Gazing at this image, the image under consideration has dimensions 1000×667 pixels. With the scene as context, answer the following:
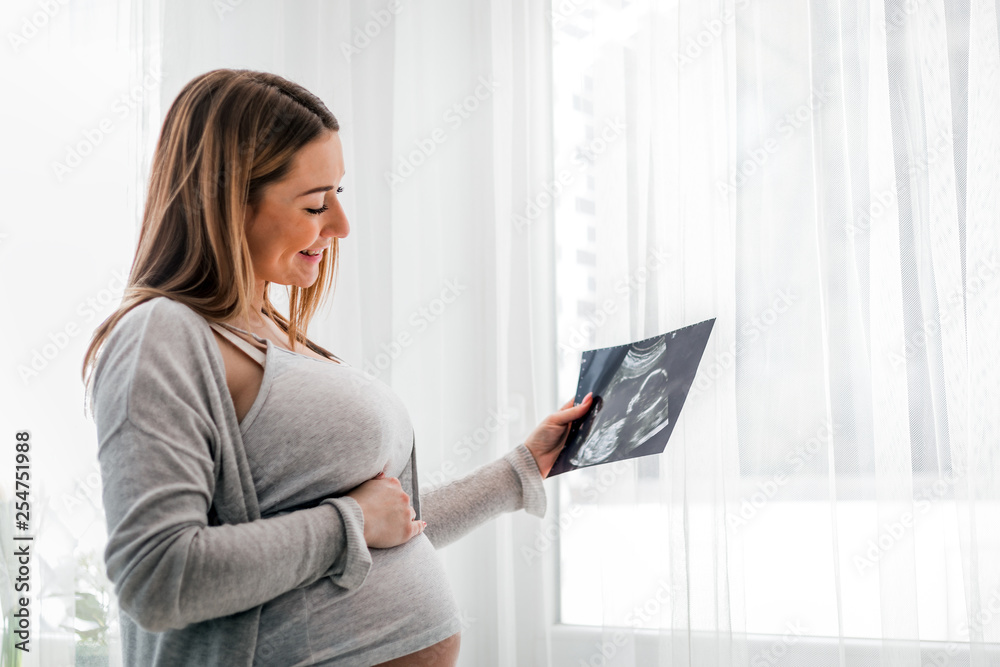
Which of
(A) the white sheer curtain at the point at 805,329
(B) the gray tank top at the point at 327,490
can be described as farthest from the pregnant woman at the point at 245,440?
(A) the white sheer curtain at the point at 805,329

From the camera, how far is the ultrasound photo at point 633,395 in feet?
3.16

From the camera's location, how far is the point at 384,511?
32.2 inches

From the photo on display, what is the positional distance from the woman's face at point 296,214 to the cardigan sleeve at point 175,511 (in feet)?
0.56

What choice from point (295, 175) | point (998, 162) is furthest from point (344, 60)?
point (998, 162)

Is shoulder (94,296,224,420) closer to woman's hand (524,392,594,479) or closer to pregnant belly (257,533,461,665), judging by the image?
pregnant belly (257,533,461,665)

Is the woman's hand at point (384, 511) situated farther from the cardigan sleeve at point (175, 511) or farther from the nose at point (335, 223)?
the nose at point (335, 223)

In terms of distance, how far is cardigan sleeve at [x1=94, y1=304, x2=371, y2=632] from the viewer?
0.66m

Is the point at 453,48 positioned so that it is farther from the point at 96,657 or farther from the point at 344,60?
the point at 96,657

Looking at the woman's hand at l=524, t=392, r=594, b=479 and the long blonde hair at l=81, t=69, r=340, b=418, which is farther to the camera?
the woman's hand at l=524, t=392, r=594, b=479

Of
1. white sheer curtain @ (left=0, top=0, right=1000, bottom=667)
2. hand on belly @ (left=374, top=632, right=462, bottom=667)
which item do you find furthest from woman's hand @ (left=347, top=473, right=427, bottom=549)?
white sheer curtain @ (left=0, top=0, right=1000, bottom=667)

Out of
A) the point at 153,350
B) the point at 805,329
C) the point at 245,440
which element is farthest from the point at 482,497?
the point at 805,329

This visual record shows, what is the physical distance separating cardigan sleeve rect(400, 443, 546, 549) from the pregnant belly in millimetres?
214

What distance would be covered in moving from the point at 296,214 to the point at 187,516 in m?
0.36

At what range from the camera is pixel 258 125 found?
852 mm
